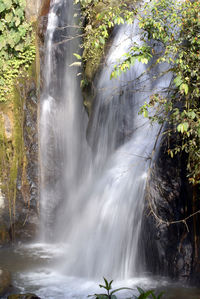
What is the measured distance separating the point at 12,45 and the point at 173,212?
5.38 m

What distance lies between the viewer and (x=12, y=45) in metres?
8.83

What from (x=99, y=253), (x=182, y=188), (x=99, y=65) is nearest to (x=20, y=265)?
(x=99, y=253)

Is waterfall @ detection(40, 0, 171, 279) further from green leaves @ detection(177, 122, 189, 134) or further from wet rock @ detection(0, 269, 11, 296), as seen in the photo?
wet rock @ detection(0, 269, 11, 296)

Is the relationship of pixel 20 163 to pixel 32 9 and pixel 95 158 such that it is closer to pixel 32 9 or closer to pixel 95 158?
pixel 95 158

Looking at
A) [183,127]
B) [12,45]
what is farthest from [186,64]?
[12,45]

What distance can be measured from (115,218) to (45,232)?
9.57 ft

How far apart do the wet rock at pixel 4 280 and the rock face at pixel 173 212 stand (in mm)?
2156

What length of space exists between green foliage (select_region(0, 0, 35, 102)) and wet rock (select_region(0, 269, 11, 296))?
3877mm

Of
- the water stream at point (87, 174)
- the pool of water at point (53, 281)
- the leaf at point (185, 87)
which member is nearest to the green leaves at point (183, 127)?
the leaf at point (185, 87)

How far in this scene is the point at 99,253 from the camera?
623 cm

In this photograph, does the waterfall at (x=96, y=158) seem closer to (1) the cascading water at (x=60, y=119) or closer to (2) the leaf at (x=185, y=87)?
(1) the cascading water at (x=60, y=119)

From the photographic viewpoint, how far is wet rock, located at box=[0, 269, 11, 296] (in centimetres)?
555

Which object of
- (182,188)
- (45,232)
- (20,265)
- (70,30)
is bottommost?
(20,265)

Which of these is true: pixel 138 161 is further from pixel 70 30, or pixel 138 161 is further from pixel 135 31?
pixel 70 30
